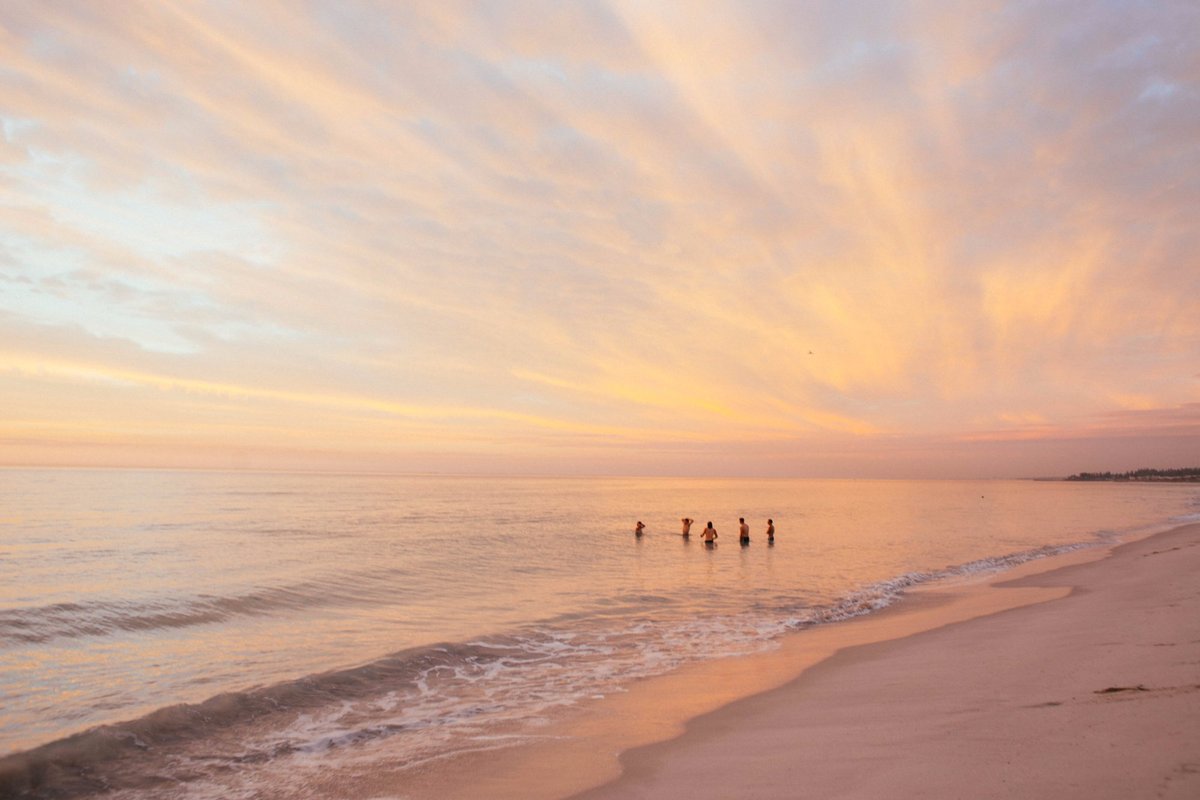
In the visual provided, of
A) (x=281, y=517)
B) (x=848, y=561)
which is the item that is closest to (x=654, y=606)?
(x=848, y=561)

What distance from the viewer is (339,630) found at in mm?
15641

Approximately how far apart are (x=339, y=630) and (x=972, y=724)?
13622 millimetres

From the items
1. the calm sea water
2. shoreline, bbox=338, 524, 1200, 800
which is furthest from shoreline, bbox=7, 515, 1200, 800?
the calm sea water

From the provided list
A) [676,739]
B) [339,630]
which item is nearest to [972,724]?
[676,739]

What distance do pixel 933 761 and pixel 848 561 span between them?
26.9 m

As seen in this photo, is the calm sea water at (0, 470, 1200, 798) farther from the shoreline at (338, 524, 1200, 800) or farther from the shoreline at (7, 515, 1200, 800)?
the shoreline at (338, 524, 1200, 800)

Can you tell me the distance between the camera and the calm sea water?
28.9ft

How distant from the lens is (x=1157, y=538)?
127 ft

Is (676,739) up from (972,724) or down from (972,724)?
down

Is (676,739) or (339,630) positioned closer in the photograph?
(676,739)

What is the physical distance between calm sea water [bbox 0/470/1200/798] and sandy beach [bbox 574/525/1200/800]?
3.20m

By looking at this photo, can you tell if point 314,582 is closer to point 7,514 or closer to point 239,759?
point 239,759

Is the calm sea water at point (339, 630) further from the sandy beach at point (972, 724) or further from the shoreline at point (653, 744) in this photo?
the sandy beach at point (972, 724)

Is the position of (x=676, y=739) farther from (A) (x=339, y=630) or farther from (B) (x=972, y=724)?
(A) (x=339, y=630)
